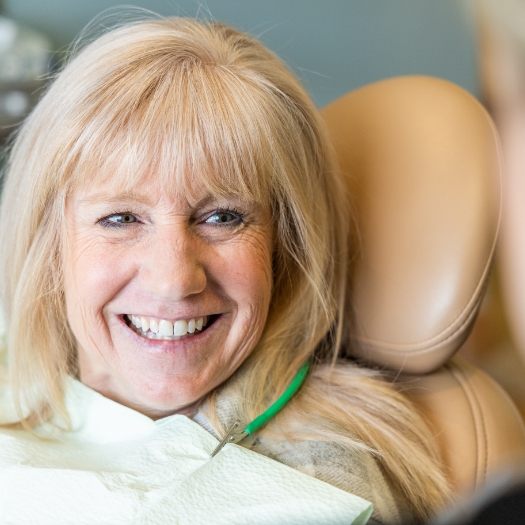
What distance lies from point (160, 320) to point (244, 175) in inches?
11.0

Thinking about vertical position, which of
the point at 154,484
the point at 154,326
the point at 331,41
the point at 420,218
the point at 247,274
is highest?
the point at 331,41

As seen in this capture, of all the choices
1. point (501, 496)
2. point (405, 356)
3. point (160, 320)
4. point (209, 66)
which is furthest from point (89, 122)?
point (501, 496)

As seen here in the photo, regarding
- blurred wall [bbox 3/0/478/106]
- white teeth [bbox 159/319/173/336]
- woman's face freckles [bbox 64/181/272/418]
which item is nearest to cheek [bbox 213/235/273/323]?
woman's face freckles [bbox 64/181/272/418]

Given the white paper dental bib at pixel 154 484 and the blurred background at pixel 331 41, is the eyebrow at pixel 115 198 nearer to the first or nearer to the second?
the white paper dental bib at pixel 154 484

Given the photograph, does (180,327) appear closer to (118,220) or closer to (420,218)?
(118,220)

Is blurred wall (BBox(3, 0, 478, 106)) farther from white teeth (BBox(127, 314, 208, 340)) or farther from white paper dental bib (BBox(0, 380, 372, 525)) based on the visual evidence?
white paper dental bib (BBox(0, 380, 372, 525))

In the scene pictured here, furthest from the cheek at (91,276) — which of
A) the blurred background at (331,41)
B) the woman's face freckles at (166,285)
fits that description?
the blurred background at (331,41)

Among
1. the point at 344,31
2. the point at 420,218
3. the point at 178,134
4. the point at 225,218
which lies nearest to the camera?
the point at 178,134

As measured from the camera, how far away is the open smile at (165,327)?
1.17 metres

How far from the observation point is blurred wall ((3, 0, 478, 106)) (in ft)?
6.99

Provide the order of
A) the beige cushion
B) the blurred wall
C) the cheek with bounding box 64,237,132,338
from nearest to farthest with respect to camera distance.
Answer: the cheek with bounding box 64,237,132,338 < the beige cushion < the blurred wall

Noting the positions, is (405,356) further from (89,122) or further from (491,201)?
(89,122)

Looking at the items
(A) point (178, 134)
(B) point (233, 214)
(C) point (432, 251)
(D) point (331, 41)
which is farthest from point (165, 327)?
(D) point (331, 41)

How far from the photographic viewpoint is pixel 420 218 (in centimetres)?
127
